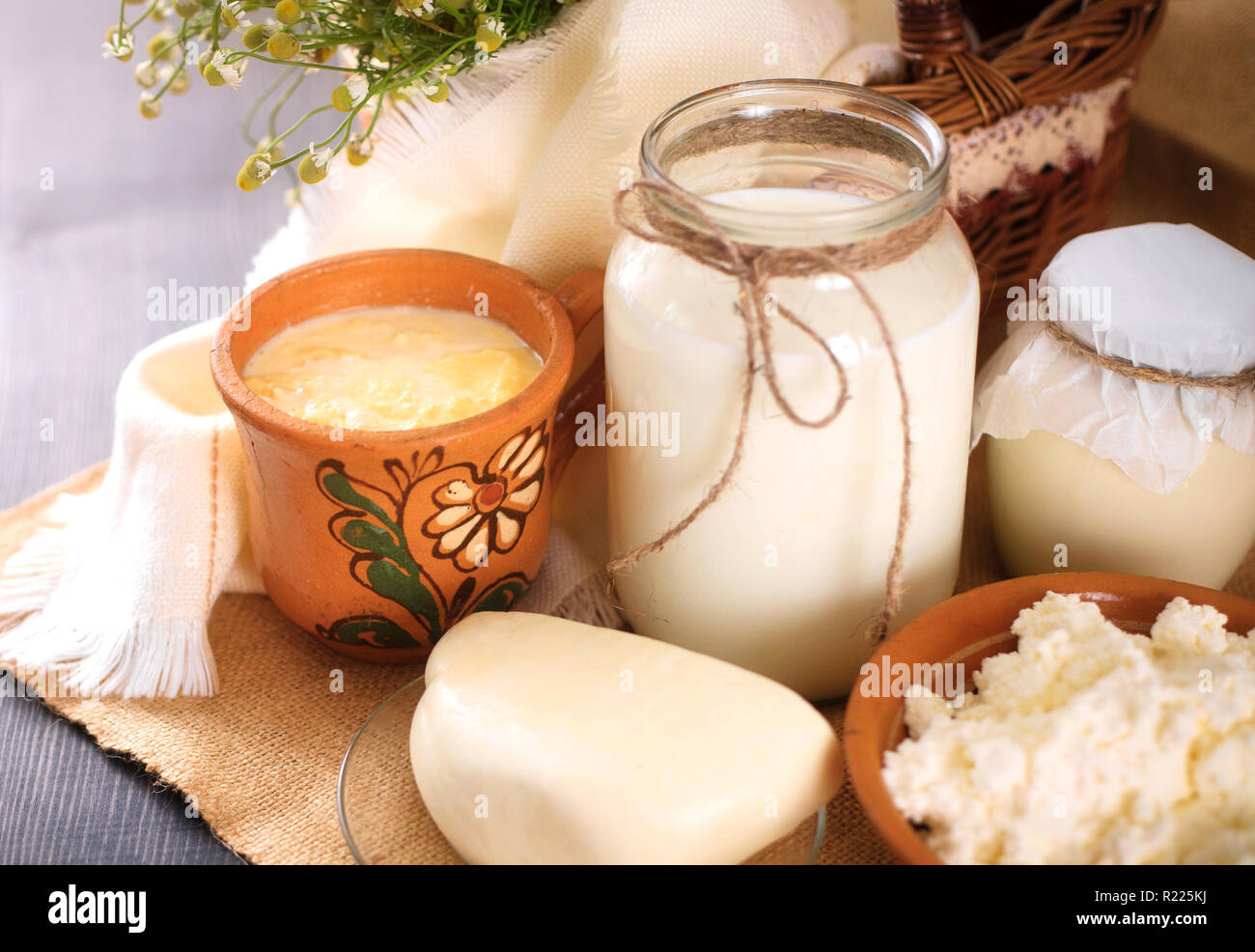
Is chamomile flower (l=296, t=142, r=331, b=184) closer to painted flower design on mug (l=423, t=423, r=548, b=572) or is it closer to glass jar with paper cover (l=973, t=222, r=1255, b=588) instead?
painted flower design on mug (l=423, t=423, r=548, b=572)

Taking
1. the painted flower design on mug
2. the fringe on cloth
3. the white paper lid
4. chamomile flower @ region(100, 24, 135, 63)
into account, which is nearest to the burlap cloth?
the fringe on cloth

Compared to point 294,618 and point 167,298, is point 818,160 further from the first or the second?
point 167,298

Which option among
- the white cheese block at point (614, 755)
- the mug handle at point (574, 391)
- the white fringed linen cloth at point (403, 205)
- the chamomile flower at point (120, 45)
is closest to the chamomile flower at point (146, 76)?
the chamomile flower at point (120, 45)

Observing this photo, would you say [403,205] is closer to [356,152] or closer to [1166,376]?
[356,152]

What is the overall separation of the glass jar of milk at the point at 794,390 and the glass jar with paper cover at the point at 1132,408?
56 millimetres

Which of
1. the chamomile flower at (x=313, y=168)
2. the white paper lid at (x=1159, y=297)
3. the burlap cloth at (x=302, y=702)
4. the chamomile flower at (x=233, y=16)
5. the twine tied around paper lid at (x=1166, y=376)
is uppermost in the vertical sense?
the chamomile flower at (x=233, y=16)

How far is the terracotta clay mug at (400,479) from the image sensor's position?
2.36 feet

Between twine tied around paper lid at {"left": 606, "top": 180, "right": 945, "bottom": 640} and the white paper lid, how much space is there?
0.13m

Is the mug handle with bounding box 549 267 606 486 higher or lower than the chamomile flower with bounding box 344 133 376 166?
lower

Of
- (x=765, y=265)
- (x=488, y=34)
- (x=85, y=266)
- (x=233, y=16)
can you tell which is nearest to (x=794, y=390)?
(x=765, y=265)

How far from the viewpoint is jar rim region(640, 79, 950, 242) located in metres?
0.64

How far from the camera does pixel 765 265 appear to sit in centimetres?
65

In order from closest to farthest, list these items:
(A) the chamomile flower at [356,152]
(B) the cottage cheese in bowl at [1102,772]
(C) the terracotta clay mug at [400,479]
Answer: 1. (B) the cottage cheese in bowl at [1102,772]
2. (C) the terracotta clay mug at [400,479]
3. (A) the chamomile flower at [356,152]

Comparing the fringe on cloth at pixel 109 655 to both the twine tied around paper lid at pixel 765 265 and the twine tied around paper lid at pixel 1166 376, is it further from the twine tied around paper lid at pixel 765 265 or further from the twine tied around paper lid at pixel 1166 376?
the twine tied around paper lid at pixel 1166 376
